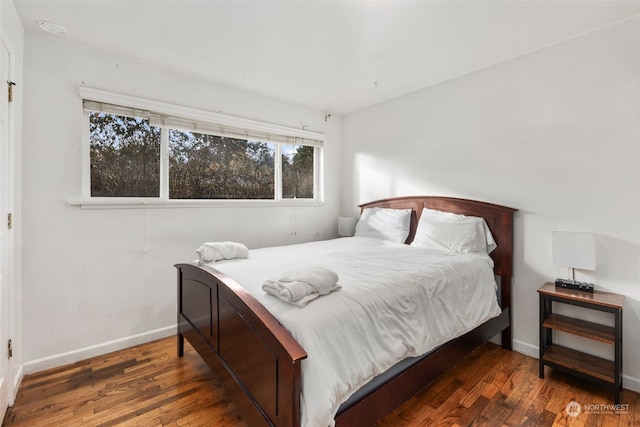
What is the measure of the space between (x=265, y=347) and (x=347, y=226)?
2.74 metres

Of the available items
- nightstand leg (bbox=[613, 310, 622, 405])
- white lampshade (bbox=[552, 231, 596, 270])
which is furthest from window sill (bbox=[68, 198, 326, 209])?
nightstand leg (bbox=[613, 310, 622, 405])

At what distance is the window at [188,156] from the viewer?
2594 millimetres

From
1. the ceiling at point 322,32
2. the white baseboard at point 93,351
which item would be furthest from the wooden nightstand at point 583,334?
the white baseboard at point 93,351

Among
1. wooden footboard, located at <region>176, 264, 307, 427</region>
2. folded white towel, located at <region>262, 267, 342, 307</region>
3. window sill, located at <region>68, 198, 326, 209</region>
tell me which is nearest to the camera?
wooden footboard, located at <region>176, 264, 307, 427</region>

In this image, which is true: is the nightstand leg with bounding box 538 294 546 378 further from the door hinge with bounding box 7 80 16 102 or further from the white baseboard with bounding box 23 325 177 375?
the door hinge with bounding box 7 80 16 102

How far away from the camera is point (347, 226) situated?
3977mm

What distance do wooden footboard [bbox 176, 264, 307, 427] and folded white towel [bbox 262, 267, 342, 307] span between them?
0.12 m

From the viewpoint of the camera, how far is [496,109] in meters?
2.73

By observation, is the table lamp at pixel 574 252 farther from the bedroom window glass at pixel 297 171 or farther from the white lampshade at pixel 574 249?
the bedroom window glass at pixel 297 171

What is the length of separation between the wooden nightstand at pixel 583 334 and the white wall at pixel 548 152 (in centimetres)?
13

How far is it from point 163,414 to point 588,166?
3429 mm

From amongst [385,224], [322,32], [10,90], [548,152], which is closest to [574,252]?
[548,152]

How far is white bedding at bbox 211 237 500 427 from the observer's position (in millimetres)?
1235

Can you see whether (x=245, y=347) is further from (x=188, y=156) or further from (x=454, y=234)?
(x=188, y=156)
